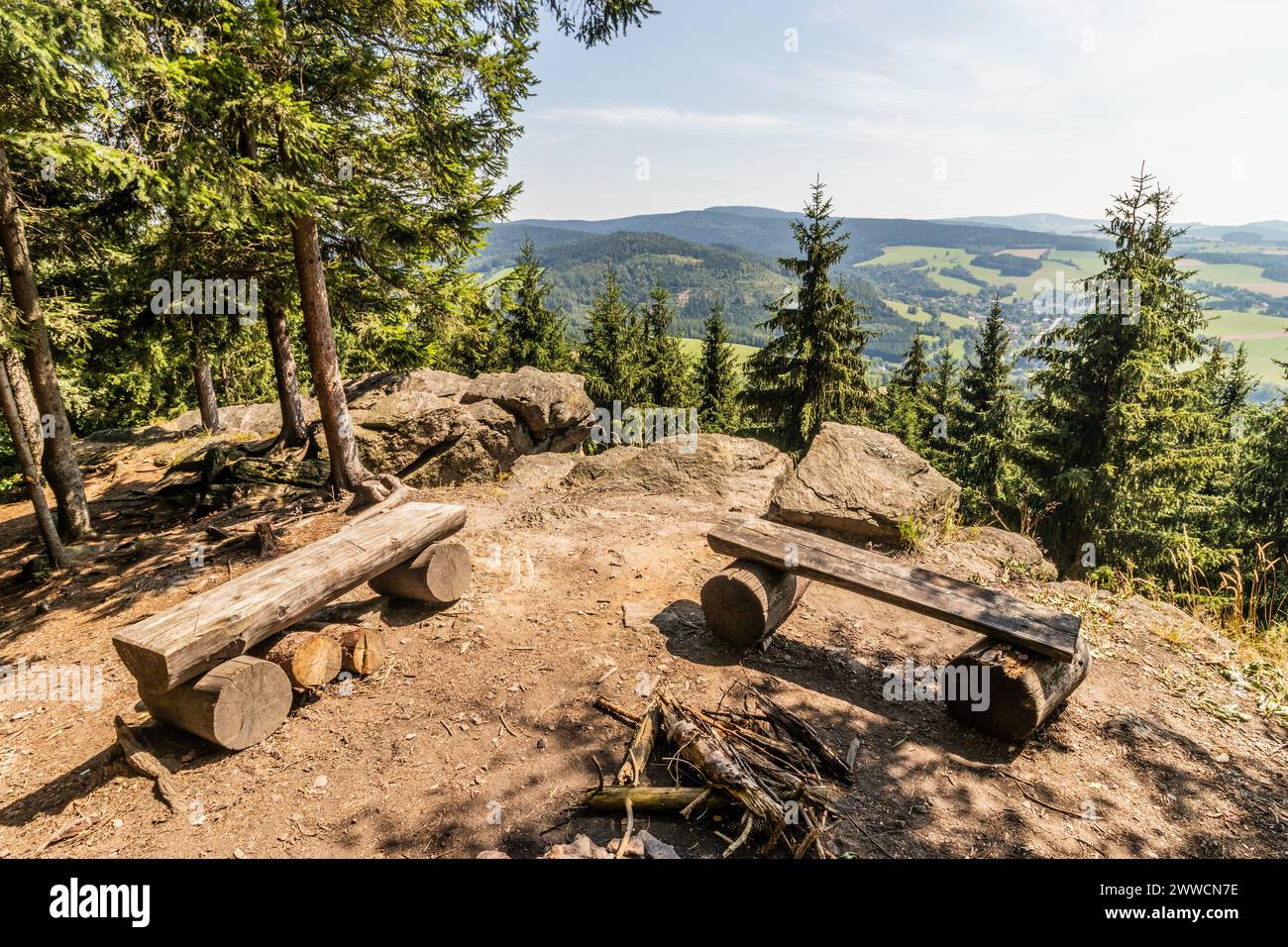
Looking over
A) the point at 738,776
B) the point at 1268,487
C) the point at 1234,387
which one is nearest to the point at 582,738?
the point at 738,776

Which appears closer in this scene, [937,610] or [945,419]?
[937,610]

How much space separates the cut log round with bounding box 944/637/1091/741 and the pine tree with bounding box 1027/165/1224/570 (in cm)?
1250

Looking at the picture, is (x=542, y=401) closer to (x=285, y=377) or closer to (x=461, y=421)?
(x=461, y=421)

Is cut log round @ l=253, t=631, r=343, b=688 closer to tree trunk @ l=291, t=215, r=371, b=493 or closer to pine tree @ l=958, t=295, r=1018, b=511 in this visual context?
tree trunk @ l=291, t=215, r=371, b=493

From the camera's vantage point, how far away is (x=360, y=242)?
10.0 meters

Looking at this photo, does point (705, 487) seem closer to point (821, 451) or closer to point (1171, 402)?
point (821, 451)

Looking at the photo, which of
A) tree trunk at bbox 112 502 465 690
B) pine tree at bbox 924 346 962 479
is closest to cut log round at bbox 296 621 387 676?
tree trunk at bbox 112 502 465 690

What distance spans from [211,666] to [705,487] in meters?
8.48

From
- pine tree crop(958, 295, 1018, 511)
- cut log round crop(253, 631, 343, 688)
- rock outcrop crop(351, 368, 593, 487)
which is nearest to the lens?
Result: cut log round crop(253, 631, 343, 688)

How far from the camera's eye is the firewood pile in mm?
3652

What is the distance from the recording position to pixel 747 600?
6000 millimetres

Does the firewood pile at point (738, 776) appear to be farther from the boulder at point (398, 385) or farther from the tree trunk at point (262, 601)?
the boulder at point (398, 385)

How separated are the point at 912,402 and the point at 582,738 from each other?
3758 cm

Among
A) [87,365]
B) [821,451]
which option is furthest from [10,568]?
[821,451]
